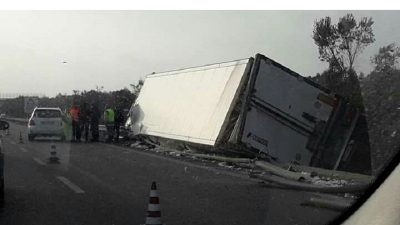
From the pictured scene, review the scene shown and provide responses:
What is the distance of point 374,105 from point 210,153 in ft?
28.5

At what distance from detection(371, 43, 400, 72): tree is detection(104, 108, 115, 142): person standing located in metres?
13.5

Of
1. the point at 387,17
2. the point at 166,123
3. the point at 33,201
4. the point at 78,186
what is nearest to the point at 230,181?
the point at 78,186

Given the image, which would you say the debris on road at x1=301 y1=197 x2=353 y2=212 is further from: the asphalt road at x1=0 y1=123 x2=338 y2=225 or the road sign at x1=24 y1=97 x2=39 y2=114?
the road sign at x1=24 y1=97 x2=39 y2=114

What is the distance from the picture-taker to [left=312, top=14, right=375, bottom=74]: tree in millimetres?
6957

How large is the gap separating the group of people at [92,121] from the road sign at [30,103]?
3.27 feet

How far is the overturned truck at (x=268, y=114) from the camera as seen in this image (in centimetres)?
1238

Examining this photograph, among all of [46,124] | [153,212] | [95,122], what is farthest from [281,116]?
[153,212]

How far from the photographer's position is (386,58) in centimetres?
665

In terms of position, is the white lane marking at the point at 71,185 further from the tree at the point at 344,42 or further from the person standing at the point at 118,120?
the person standing at the point at 118,120

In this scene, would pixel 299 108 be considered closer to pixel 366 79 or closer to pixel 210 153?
pixel 210 153

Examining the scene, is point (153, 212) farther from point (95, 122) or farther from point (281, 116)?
point (95, 122)

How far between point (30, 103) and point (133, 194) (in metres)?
6.74

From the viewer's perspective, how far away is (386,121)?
666cm

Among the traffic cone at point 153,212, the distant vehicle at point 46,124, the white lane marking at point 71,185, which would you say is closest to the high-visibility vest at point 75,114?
the distant vehicle at point 46,124
